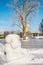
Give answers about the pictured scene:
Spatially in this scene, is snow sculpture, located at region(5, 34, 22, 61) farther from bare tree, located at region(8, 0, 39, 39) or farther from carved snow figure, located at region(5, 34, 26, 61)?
bare tree, located at region(8, 0, 39, 39)

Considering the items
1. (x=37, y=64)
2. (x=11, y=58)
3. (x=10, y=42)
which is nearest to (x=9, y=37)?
(x=10, y=42)

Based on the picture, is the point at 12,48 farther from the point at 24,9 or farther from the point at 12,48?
the point at 24,9

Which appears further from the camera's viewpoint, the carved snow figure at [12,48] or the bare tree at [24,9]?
the bare tree at [24,9]

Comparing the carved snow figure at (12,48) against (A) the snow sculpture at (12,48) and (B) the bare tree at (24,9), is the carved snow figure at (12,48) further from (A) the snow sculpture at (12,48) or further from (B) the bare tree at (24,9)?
(B) the bare tree at (24,9)

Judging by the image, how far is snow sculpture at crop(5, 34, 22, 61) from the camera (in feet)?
13.8

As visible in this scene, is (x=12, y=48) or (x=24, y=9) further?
(x=24, y=9)

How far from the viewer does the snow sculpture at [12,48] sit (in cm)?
419

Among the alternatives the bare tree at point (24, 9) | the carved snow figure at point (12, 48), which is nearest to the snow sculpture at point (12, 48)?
the carved snow figure at point (12, 48)

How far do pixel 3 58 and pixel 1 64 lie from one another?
33cm

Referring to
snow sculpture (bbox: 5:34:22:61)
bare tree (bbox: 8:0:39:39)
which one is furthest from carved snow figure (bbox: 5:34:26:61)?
bare tree (bbox: 8:0:39:39)

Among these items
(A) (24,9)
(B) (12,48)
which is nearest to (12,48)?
(B) (12,48)

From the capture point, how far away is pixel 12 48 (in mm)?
4305

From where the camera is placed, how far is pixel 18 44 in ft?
14.1

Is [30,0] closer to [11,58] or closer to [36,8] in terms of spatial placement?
[36,8]
